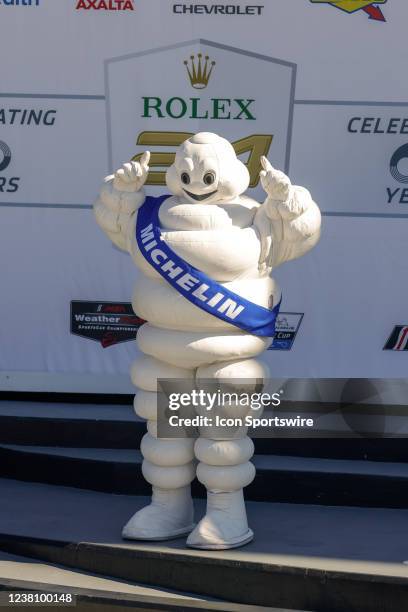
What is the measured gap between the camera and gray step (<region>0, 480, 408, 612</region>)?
4395 mm

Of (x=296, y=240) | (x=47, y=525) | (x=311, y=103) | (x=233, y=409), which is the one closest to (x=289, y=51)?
(x=311, y=103)

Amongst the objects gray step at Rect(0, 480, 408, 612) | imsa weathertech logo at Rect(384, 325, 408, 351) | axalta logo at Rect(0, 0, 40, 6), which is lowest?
gray step at Rect(0, 480, 408, 612)

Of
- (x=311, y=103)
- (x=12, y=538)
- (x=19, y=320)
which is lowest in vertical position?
(x=12, y=538)

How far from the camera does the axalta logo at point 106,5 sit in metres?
6.05

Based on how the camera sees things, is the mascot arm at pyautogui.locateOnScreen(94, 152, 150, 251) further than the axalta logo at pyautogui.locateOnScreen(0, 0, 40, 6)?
No

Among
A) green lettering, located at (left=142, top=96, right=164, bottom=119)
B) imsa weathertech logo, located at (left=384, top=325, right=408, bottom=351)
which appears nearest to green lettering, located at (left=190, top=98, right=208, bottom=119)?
green lettering, located at (left=142, top=96, right=164, bottom=119)

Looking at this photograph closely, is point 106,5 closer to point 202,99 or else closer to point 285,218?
point 202,99

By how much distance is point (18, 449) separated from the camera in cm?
576

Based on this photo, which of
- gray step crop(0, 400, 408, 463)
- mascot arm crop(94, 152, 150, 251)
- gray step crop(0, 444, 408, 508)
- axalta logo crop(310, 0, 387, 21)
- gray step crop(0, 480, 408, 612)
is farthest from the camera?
axalta logo crop(310, 0, 387, 21)

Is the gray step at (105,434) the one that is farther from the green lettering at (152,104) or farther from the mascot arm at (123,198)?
the green lettering at (152,104)

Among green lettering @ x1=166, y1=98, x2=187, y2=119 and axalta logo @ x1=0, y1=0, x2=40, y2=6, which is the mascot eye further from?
axalta logo @ x1=0, y1=0, x2=40, y2=6

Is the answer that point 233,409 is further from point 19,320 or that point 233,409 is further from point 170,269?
point 19,320

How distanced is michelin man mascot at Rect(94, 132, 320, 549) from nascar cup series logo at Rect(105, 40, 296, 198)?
1.38 meters

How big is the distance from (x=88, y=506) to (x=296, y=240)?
1656 millimetres
